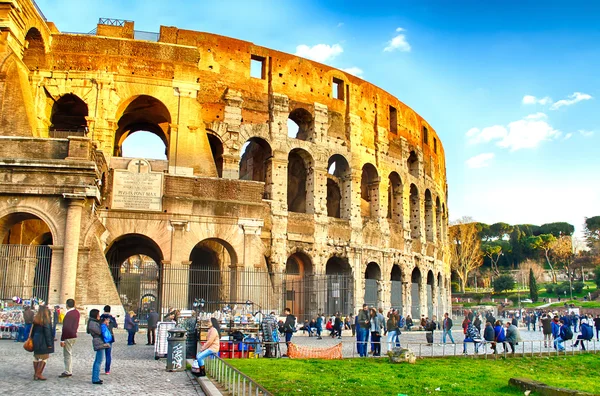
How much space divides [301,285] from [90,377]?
17054 mm

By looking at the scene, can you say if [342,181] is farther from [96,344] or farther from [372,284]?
[96,344]

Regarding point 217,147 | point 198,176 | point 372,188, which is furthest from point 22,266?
point 372,188

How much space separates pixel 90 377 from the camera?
8.26 metres

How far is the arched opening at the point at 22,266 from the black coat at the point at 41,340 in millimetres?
8013

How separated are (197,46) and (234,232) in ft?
27.3

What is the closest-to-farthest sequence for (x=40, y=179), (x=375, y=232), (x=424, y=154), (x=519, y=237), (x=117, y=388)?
(x=117, y=388), (x=40, y=179), (x=375, y=232), (x=424, y=154), (x=519, y=237)

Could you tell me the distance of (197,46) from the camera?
23562mm

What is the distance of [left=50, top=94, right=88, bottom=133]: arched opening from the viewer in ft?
75.9

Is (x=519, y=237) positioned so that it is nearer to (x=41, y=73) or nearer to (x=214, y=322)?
(x=41, y=73)

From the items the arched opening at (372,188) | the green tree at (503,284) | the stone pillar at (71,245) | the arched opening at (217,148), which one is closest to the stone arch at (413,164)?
the arched opening at (372,188)

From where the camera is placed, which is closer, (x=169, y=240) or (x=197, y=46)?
(x=169, y=240)

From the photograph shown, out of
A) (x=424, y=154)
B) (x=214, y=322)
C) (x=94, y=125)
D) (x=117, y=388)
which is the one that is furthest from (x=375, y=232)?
(x=117, y=388)

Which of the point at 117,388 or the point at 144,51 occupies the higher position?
the point at 144,51

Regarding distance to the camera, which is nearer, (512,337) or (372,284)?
(512,337)
